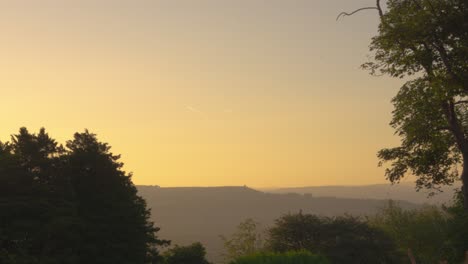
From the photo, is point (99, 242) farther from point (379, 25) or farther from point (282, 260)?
point (379, 25)

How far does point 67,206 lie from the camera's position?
1113 inches

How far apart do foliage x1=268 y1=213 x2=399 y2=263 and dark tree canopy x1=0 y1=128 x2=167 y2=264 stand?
66.8ft

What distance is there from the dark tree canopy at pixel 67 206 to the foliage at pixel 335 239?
20346 millimetres

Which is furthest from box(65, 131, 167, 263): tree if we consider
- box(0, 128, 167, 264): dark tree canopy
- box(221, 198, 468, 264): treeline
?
box(221, 198, 468, 264): treeline

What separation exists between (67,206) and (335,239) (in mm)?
32172

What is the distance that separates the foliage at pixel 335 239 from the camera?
159 ft

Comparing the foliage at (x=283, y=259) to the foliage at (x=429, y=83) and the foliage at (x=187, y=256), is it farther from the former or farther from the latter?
the foliage at (x=187, y=256)

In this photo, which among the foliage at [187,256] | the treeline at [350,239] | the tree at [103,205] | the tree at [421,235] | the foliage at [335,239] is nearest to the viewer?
the tree at [103,205]

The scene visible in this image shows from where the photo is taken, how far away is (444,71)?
21.8m

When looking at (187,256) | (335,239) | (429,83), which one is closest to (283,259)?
(429,83)

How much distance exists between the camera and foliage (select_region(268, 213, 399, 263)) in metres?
48.3

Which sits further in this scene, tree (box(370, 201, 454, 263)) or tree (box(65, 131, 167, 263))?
tree (box(370, 201, 454, 263))

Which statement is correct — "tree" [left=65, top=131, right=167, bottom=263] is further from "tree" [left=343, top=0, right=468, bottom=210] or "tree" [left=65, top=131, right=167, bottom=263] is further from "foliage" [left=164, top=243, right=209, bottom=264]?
"tree" [left=343, top=0, right=468, bottom=210]

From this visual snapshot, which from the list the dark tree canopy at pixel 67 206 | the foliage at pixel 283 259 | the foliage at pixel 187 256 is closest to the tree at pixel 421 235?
the foliage at pixel 187 256
